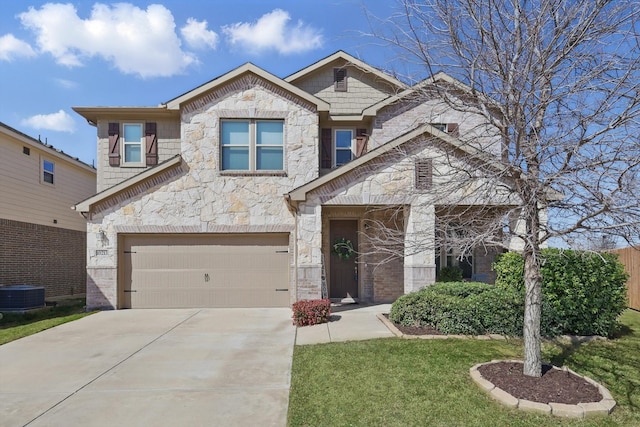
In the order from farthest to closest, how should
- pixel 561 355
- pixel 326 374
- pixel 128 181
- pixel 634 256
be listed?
pixel 634 256 → pixel 128 181 → pixel 561 355 → pixel 326 374

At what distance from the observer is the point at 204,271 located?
12.4 metres

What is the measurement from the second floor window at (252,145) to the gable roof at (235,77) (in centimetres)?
110

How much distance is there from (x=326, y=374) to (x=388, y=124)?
9.95 m

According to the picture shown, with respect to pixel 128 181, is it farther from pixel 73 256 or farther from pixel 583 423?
pixel 583 423

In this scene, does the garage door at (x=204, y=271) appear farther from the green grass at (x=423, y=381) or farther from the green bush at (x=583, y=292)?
the green bush at (x=583, y=292)

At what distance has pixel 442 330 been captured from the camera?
317 inches

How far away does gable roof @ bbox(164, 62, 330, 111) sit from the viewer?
12283 millimetres

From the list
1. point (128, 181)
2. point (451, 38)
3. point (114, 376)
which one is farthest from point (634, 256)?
point (128, 181)

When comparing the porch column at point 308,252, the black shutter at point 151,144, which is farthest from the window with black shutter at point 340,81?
the black shutter at point 151,144

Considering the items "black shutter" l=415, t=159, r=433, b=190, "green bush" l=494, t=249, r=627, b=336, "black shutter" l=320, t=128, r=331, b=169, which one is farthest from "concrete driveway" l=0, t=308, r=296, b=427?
"black shutter" l=320, t=128, r=331, b=169

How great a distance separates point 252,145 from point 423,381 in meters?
9.08

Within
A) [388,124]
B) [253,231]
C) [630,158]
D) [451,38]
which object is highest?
[388,124]

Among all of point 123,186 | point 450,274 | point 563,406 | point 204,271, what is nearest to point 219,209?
point 204,271

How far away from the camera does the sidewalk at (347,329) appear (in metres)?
8.06
